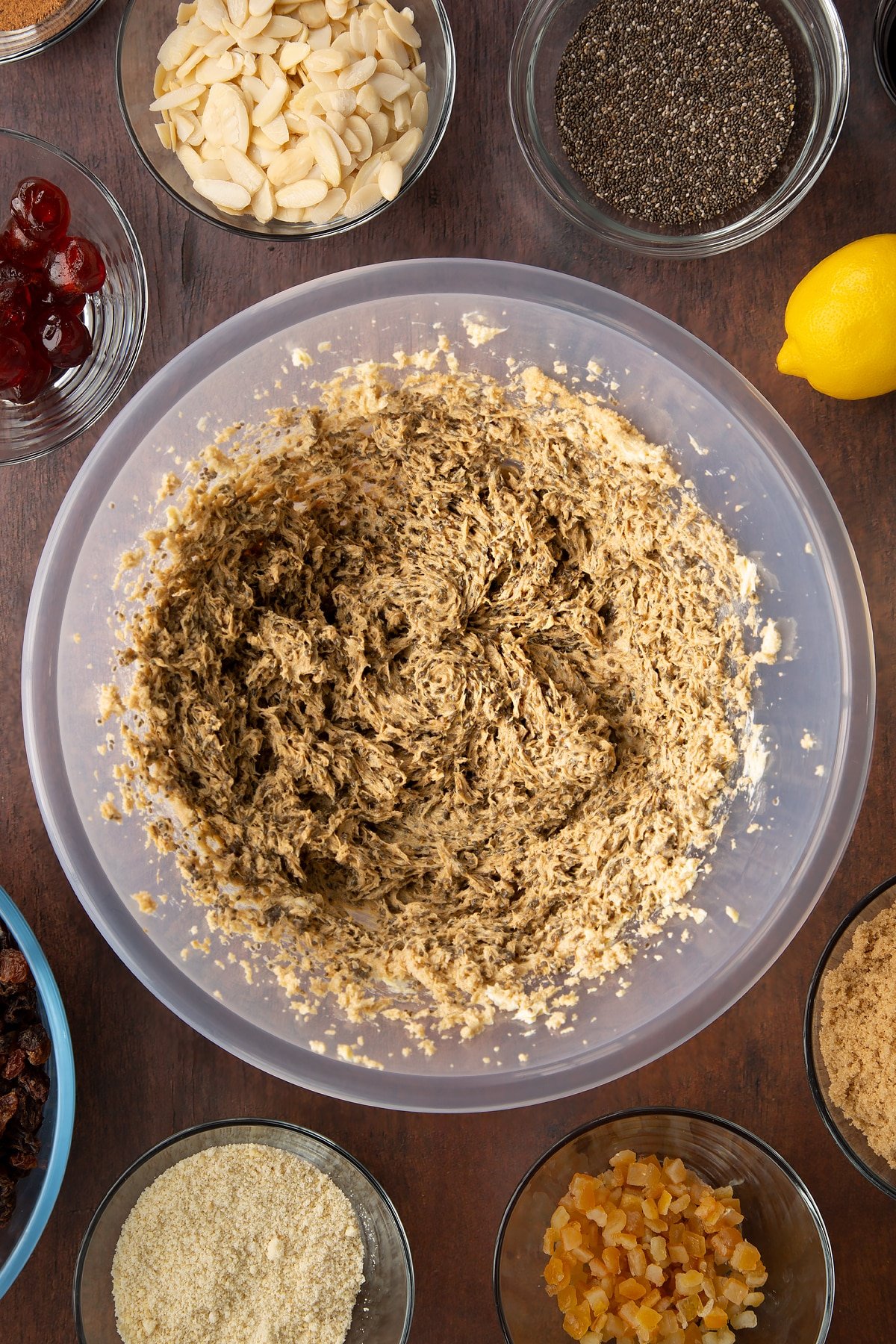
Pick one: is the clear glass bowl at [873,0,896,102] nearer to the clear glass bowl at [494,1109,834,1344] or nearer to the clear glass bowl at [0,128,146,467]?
the clear glass bowl at [0,128,146,467]

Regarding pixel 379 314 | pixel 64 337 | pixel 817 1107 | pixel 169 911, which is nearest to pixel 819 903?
pixel 817 1107

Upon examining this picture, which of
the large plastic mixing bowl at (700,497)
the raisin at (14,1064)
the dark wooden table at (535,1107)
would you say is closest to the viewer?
the large plastic mixing bowl at (700,497)

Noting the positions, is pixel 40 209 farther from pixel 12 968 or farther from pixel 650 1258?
pixel 650 1258

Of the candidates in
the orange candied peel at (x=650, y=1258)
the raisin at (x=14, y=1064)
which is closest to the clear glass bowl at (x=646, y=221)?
the orange candied peel at (x=650, y=1258)

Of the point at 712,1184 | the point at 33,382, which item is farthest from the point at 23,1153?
the point at 33,382

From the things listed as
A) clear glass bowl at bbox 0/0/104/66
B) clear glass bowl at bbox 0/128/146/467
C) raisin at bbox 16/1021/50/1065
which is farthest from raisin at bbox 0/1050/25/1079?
clear glass bowl at bbox 0/0/104/66

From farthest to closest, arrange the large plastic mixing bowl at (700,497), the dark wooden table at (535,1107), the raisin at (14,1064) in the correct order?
the dark wooden table at (535,1107)
the raisin at (14,1064)
the large plastic mixing bowl at (700,497)

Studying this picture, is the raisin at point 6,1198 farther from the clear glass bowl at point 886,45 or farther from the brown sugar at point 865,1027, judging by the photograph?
the clear glass bowl at point 886,45
